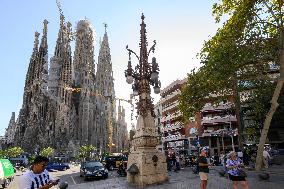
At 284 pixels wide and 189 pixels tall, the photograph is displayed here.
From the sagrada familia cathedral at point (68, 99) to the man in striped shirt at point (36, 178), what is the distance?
69226mm

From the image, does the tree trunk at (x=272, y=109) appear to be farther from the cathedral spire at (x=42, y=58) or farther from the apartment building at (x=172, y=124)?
the cathedral spire at (x=42, y=58)

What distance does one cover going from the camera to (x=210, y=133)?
46906 mm

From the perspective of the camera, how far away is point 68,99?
87000 millimetres

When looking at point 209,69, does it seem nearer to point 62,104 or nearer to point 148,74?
point 148,74

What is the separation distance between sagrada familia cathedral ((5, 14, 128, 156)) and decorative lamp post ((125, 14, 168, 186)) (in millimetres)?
59882

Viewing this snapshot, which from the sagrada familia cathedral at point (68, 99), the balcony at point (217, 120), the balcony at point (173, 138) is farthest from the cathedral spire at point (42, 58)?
the balcony at point (217, 120)

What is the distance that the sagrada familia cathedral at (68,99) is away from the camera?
80.9 m

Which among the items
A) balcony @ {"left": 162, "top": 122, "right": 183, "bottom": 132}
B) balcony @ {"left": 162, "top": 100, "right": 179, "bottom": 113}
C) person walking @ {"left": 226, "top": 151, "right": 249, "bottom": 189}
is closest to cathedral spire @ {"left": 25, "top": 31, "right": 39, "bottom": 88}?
balcony @ {"left": 162, "top": 100, "right": 179, "bottom": 113}

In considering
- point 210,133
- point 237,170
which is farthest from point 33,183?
point 210,133

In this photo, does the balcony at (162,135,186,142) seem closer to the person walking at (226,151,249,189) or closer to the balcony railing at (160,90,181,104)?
the balcony railing at (160,90,181,104)

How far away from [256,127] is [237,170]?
2922 cm

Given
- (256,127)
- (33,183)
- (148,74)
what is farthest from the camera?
(256,127)

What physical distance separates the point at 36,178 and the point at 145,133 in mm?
9302

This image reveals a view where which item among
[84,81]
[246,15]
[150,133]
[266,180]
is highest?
[84,81]
